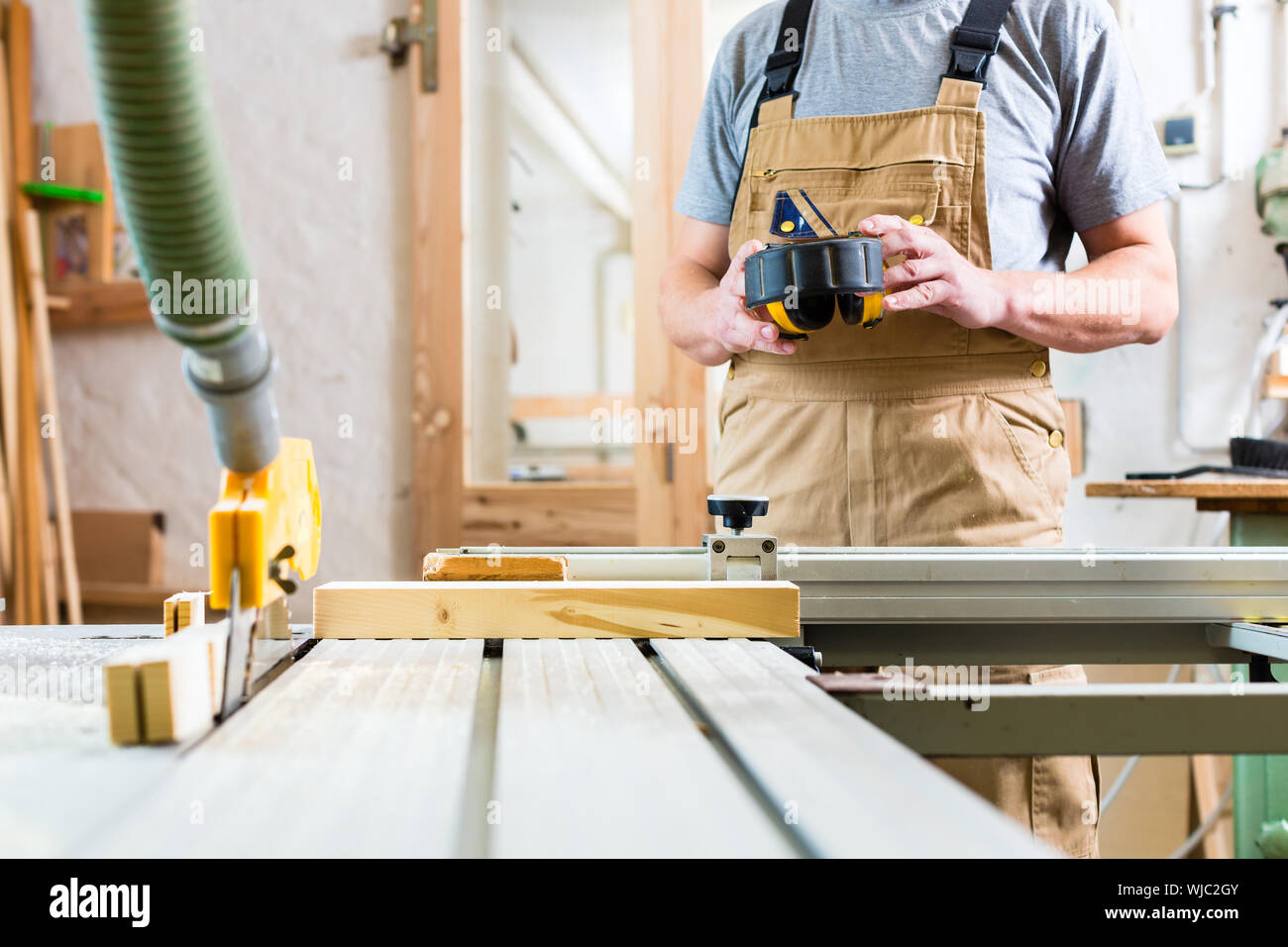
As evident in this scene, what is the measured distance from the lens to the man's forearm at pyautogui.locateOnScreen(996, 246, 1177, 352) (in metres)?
1.08

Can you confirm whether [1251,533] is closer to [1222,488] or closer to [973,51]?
[1222,488]

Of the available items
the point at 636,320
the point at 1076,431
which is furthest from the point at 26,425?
the point at 1076,431

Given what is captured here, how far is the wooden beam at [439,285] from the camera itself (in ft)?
7.82

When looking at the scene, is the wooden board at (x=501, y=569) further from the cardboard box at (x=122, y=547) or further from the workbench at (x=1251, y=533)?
the cardboard box at (x=122, y=547)

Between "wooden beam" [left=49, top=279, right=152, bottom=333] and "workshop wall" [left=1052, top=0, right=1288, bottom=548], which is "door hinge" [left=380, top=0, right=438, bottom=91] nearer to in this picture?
"wooden beam" [left=49, top=279, right=152, bottom=333]

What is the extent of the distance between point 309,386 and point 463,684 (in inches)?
82.6

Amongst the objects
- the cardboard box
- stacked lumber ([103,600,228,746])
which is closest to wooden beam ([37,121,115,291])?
the cardboard box

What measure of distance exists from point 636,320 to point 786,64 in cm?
107

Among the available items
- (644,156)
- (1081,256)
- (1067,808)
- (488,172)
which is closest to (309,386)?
(488,172)

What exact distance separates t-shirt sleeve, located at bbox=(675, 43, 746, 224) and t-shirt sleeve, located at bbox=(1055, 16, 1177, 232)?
430 millimetres

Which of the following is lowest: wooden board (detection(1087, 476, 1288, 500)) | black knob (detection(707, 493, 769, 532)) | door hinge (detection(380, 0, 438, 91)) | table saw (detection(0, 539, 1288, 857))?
table saw (detection(0, 539, 1288, 857))

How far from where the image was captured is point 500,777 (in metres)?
0.42

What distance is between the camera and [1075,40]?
3.74 ft
